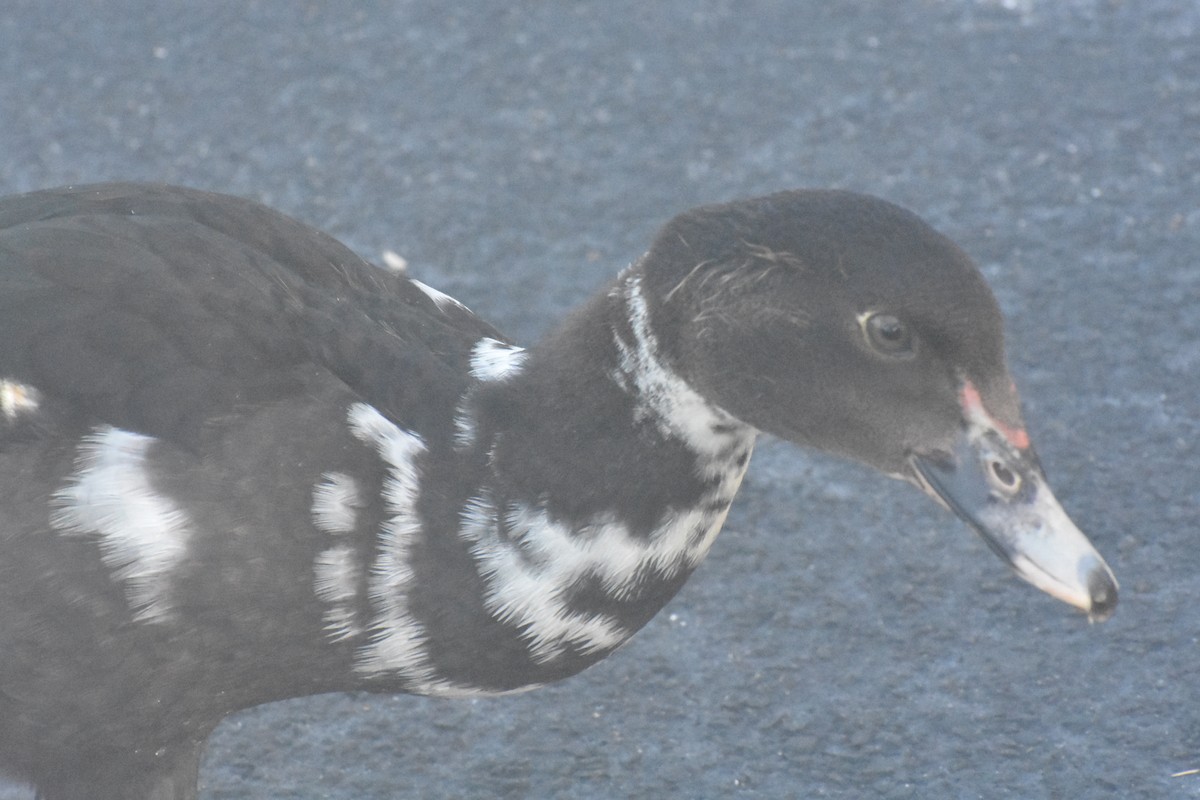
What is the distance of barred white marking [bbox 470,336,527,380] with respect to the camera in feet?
7.36

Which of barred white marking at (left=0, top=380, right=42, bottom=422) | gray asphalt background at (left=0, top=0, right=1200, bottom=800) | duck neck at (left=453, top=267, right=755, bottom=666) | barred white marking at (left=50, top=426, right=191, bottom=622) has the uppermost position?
barred white marking at (left=0, top=380, right=42, bottom=422)

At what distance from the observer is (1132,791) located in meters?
2.59

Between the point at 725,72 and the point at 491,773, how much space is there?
231cm

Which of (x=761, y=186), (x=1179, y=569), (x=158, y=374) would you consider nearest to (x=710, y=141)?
(x=761, y=186)

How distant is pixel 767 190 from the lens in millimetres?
3934

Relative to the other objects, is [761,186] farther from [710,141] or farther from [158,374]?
[158,374]

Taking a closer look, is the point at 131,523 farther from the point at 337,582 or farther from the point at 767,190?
the point at 767,190

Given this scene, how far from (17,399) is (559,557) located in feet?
2.50

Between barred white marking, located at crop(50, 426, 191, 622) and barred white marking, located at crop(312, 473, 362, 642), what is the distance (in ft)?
0.57

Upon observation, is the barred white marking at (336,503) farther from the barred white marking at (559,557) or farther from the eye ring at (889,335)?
the eye ring at (889,335)

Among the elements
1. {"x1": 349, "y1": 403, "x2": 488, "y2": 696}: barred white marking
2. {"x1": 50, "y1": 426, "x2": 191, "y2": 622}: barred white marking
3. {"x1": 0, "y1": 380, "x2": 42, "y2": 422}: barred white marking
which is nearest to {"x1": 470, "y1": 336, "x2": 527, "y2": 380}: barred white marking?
{"x1": 349, "y1": 403, "x2": 488, "y2": 696}: barred white marking

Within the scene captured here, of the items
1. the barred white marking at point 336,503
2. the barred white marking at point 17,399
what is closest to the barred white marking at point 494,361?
the barred white marking at point 336,503

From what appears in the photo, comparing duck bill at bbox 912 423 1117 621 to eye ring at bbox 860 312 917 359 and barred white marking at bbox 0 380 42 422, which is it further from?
barred white marking at bbox 0 380 42 422

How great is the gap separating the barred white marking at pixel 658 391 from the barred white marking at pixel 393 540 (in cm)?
31
